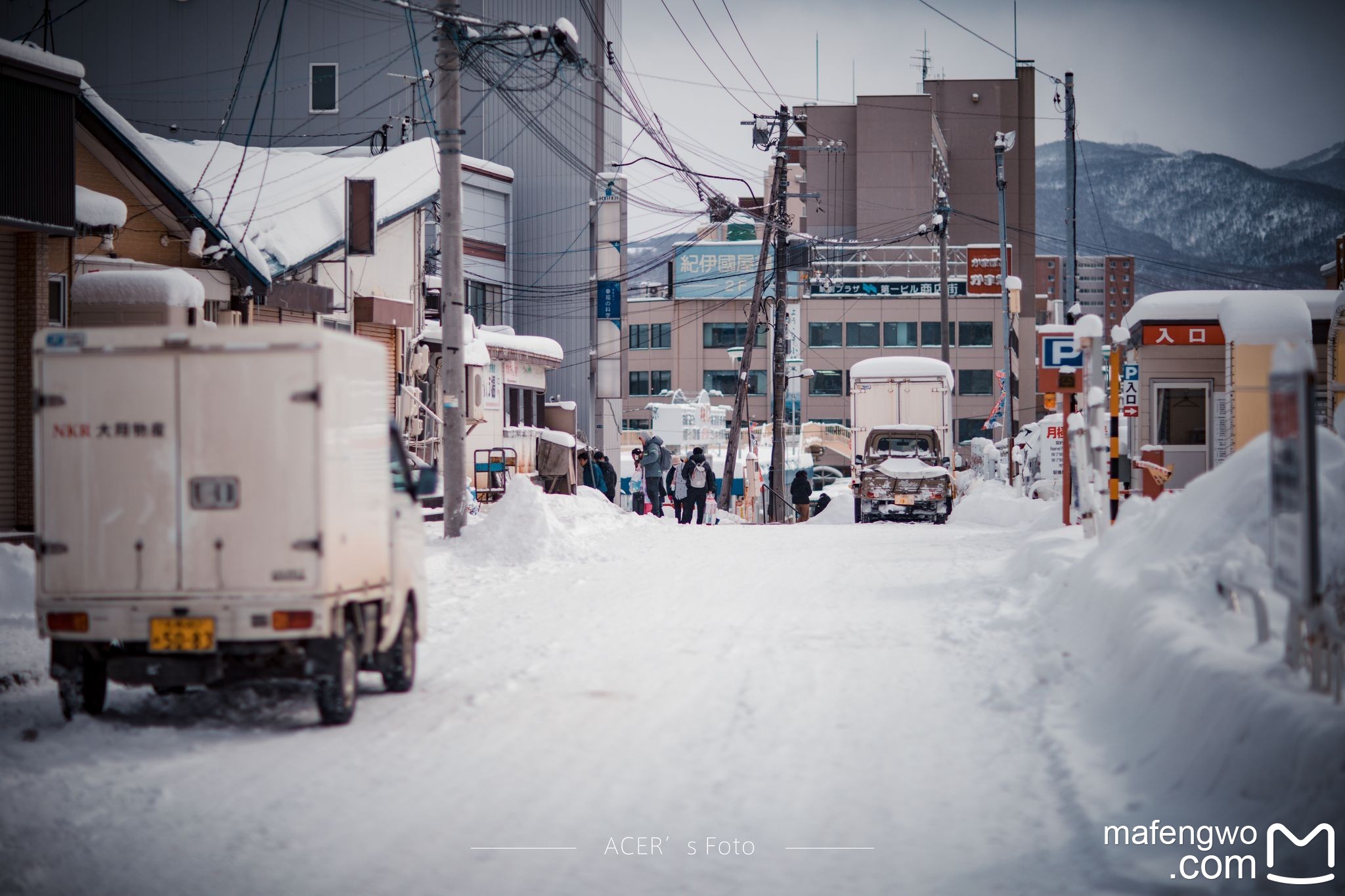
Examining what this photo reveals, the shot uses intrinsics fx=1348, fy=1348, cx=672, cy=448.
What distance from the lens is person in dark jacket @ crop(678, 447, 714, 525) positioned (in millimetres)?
29344

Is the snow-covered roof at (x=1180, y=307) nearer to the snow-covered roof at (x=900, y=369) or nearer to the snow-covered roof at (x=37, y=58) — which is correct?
the snow-covered roof at (x=900, y=369)

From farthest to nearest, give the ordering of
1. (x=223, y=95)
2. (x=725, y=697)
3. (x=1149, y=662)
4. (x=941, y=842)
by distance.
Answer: (x=223, y=95) → (x=725, y=697) → (x=1149, y=662) → (x=941, y=842)

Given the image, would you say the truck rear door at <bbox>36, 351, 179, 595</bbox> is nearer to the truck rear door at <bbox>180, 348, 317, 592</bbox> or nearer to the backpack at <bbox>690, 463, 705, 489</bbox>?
the truck rear door at <bbox>180, 348, 317, 592</bbox>

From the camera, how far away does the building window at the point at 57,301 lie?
1770cm

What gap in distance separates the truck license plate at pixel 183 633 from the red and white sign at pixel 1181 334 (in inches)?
1003

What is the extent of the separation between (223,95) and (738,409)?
2491cm

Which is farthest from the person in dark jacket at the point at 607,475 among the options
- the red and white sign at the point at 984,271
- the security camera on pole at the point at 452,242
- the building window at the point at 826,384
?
the building window at the point at 826,384

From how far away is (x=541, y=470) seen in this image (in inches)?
1427

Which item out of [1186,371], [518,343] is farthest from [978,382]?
[1186,371]

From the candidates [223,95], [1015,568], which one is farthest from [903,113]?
[1015,568]

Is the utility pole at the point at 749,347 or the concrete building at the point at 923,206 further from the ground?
the concrete building at the point at 923,206

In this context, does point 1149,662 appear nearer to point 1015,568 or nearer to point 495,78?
point 1015,568

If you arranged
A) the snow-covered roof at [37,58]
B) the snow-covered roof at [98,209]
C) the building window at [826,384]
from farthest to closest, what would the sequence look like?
the building window at [826,384] < the snow-covered roof at [98,209] < the snow-covered roof at [37,58]

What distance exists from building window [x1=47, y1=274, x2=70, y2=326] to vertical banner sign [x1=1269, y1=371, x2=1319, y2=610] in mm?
15868
